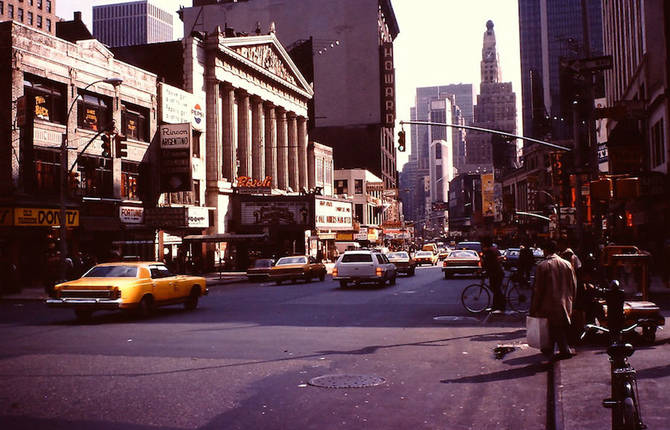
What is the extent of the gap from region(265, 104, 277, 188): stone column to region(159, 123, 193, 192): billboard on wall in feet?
76.8

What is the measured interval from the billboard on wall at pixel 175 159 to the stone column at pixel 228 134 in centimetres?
1358

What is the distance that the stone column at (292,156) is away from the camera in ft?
256

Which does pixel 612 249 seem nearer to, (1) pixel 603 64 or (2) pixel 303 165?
(1) pixel 603 64

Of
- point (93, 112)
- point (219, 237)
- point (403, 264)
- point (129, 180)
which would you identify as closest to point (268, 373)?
point (403, 264)

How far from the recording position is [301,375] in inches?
395

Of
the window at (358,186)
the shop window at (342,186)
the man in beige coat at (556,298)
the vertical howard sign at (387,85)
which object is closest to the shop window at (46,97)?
the man in beige coat at (556,298)

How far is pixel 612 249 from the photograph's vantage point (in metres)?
17.4

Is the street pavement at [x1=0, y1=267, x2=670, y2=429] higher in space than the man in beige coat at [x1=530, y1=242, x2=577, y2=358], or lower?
lower

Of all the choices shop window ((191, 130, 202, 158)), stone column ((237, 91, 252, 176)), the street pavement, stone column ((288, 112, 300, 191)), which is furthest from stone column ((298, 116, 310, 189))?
the street pavement

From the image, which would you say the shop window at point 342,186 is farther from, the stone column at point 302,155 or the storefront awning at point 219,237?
the storefront awning at point 219,237

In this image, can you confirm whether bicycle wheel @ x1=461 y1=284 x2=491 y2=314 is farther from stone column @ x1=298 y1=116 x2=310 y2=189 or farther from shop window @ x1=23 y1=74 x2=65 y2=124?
stone column @ x1=298 y1=116 x2=310 y2=189

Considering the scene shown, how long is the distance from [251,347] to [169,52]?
50.0 m

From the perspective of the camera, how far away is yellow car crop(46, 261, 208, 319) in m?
18.0

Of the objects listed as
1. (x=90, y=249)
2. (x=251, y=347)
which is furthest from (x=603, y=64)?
(x=90, y=249)
